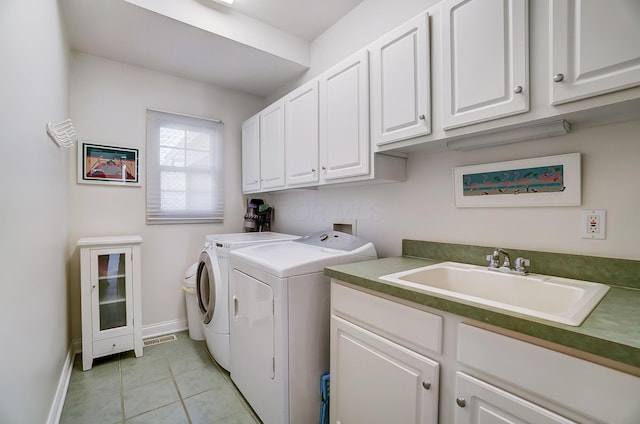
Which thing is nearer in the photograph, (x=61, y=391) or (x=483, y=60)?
(x=483, y=60)

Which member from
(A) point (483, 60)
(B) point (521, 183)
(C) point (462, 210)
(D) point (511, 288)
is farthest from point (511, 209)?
(A) point (483, 60)

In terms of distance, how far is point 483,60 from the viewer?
118cm

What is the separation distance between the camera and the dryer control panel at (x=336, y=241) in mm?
1930

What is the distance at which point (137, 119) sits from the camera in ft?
8.82

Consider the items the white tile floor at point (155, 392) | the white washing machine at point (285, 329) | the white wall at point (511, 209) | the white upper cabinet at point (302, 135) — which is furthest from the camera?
the white upper cabinet at point (302, 135)

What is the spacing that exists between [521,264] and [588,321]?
1.91 ft

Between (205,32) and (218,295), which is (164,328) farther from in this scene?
(205,32)

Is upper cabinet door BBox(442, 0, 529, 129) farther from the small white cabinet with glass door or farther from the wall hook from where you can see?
the small white cabinet with glass door

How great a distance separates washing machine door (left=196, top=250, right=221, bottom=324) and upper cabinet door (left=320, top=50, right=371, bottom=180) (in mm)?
1111

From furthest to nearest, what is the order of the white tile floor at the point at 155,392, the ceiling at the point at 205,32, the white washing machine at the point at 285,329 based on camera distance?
the ceiling at the point at 205,32
the white tile floor at the point at 155,392
the white washing machine at the point at 285,329

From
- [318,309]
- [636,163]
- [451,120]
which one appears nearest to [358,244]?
[318,309]

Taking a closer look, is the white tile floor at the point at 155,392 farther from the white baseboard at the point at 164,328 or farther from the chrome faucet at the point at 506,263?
the chrome faucet at the point at 506,263

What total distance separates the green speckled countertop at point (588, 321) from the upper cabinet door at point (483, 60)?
730 mm

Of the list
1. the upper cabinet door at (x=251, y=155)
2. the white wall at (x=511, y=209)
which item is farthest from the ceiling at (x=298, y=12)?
the white wall at (x=511, y=209)
